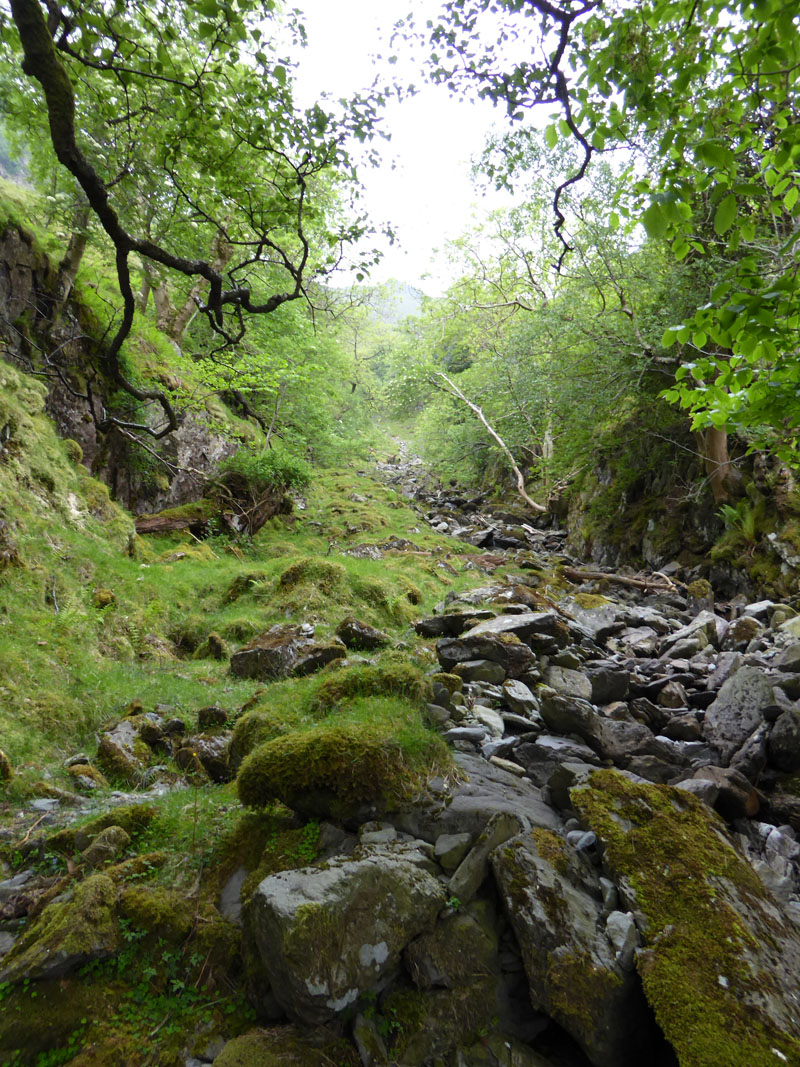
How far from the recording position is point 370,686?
5.06 meters

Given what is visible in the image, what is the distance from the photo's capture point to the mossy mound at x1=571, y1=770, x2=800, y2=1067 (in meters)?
2.26

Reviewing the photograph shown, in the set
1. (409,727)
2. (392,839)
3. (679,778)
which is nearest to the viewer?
(392,839)

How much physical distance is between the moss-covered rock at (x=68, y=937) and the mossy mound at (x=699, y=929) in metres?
2.91

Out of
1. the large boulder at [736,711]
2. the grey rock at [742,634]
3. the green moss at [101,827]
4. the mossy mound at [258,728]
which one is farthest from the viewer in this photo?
the grey rock at [742,634]

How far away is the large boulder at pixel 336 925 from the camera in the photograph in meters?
2.51

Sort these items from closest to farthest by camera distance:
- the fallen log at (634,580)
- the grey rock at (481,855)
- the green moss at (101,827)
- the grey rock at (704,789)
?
the grey rock at (481,855) → the green moss at (101,827) → the grey rock at (704,789) → the fallen log at (634,580)

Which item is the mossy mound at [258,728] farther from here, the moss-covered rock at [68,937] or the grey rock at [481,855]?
the grey rock at [481,855]

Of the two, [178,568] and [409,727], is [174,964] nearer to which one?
[409,727]

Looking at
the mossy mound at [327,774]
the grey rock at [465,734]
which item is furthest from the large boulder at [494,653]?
the mossy mound at [327,774]

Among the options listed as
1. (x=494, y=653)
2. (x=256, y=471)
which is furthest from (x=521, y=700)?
(x=256, y=471)

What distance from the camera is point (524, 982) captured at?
2797 mm

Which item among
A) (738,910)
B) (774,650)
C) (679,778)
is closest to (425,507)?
(774,650)

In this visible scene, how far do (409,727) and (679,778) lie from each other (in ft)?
8.85

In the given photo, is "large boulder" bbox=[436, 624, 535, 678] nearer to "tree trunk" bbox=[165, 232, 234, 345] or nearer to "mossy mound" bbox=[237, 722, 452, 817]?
"mossy mound" bbox=[237, 722, 452, 817]
